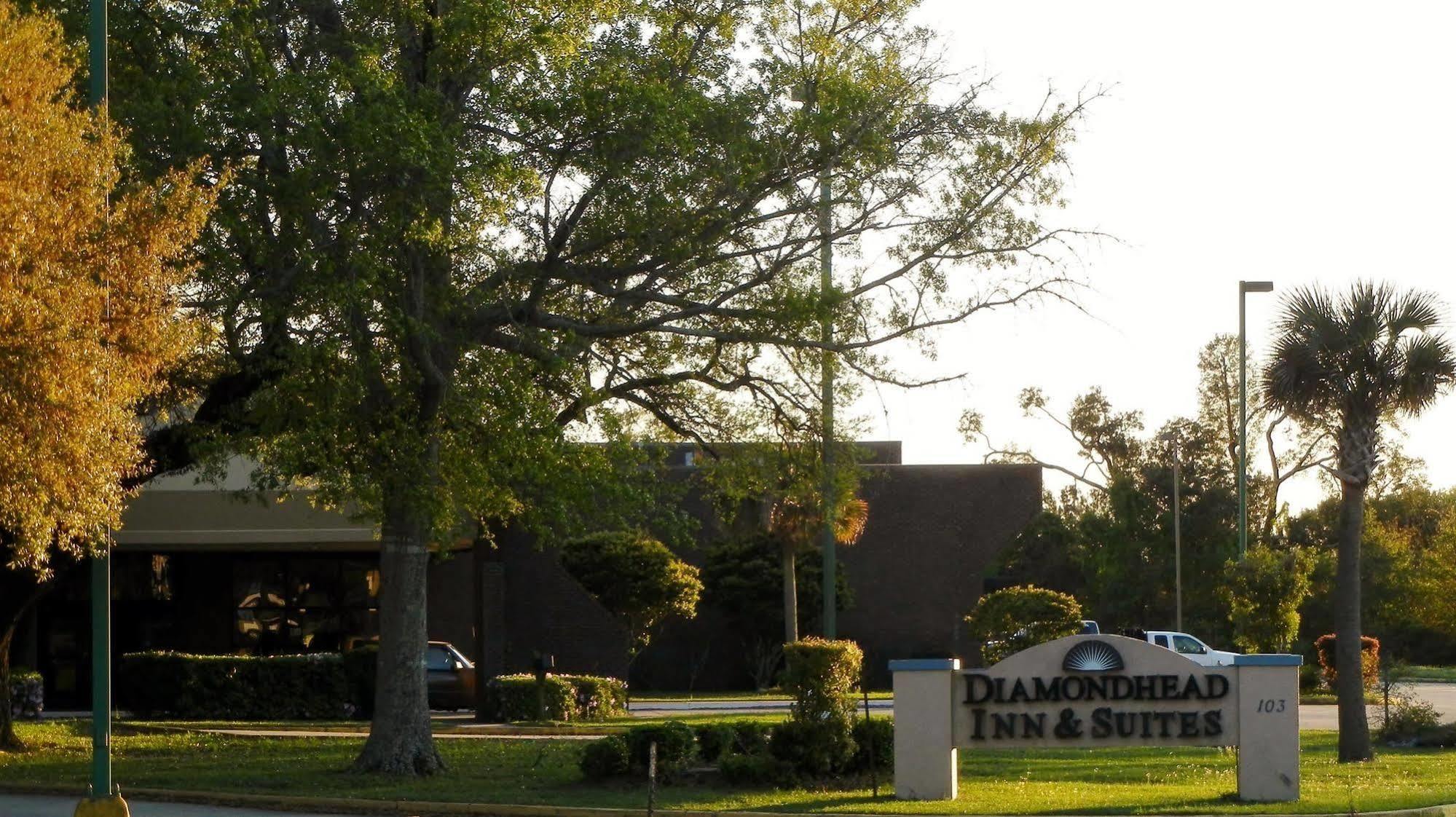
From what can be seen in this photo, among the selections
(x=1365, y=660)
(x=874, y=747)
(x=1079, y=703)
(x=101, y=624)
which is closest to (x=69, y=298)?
(x=101, y=624)

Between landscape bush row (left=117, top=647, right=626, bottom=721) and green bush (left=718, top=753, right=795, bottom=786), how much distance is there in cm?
1236

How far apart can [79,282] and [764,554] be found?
114 ft

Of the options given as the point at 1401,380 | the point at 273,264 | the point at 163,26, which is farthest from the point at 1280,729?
the point at 163,26

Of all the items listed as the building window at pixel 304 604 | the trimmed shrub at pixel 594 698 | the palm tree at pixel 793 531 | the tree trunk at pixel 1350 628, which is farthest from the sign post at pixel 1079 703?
the palm tree at pixel 793 531

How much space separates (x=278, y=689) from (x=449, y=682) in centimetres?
367

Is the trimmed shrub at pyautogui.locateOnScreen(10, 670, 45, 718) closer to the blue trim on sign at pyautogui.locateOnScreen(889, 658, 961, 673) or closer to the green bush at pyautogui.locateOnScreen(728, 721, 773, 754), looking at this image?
the green bush at pyautogui.locateOnScreen(728, 721, 773, 754)

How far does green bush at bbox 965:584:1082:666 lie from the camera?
25938 mm

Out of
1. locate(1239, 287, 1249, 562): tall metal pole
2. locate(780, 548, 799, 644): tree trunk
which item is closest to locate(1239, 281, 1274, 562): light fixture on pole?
locate(1239, 287, 1249, 562): tall metal pole

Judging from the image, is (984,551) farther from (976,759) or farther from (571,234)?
(571,234)

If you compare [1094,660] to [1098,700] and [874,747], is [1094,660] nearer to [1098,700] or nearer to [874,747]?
[1098,700]

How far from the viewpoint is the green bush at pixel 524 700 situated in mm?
30203

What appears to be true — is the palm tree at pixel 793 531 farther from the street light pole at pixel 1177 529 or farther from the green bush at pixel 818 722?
the green bush at pixel 818 722

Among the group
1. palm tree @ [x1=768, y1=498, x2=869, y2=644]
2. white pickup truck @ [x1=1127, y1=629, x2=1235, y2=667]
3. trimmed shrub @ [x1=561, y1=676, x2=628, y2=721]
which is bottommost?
trimmed shrub @ [x1=561, y1=676, x2=628, y2=721]

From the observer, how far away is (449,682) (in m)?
34.0
